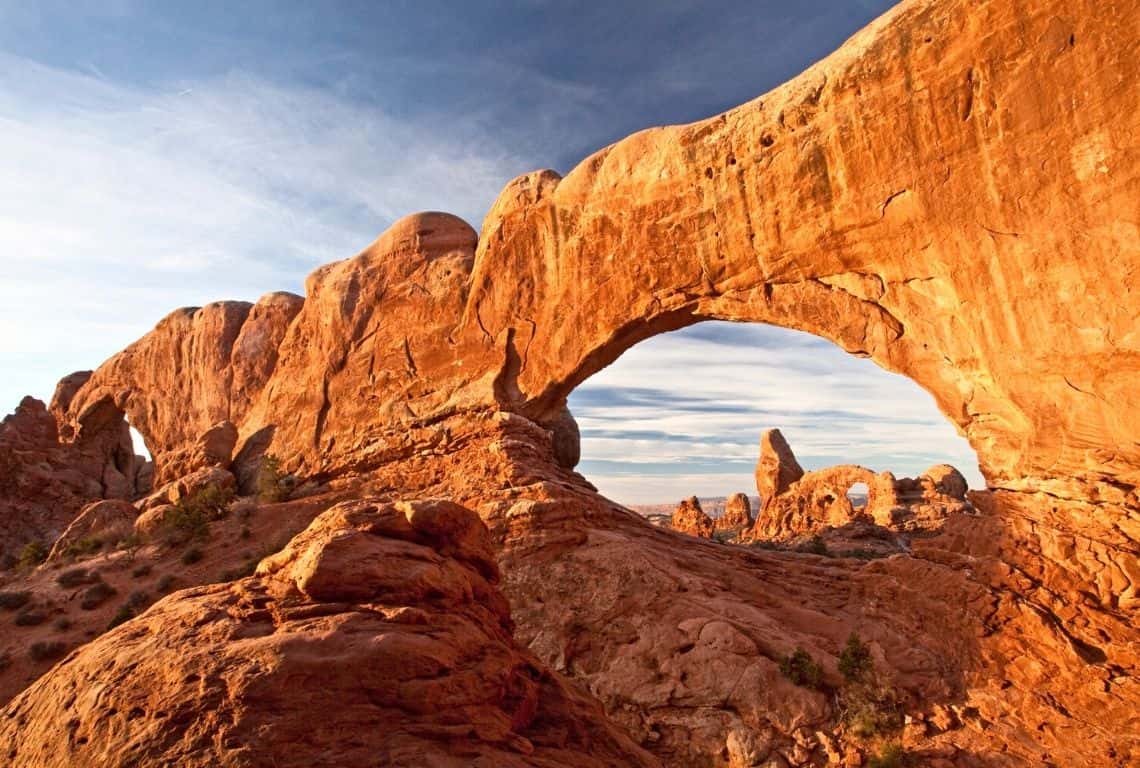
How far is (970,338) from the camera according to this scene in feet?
42.6

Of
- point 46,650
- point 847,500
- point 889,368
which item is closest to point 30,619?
point 46,650

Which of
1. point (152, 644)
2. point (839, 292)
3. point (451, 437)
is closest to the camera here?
point (152, 644)

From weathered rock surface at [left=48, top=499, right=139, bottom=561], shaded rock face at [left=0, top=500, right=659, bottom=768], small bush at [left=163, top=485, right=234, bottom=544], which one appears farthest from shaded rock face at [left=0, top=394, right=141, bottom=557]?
shaded rock face at [left=0, top=500, right=659, bottom=768]

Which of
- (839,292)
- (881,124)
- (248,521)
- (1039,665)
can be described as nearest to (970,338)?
(839,292)

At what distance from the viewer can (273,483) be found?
21922mm

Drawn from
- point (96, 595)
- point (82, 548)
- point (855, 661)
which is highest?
point (82, 548)

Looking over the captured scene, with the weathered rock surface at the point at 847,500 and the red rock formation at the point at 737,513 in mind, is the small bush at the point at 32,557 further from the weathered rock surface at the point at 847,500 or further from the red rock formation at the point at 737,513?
the red rock formation at the point at 737,513

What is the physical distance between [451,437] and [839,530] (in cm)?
2018

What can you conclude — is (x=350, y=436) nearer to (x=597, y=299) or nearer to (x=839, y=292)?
(x=597, y=299)

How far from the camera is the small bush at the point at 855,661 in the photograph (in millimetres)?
11586

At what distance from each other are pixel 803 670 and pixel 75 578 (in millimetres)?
19056

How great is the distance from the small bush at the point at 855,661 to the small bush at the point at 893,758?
1472 mm

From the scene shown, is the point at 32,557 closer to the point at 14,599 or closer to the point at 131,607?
the point at 14,599

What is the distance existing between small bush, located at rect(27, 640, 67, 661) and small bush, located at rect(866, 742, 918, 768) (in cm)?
1708
